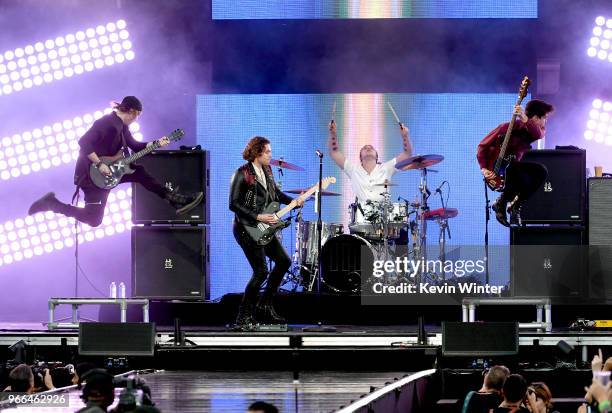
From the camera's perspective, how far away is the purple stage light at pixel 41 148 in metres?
15.3

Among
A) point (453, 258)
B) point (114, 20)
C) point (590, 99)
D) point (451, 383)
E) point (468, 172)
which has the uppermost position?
point (114, 20)

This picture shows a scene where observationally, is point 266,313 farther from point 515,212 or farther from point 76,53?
point 76,53

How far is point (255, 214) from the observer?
11.9 meters

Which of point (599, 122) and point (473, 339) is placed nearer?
point (473, 339)

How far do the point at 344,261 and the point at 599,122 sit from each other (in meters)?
4.08

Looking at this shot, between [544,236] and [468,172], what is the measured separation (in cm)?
214

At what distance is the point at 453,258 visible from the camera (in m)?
14.2

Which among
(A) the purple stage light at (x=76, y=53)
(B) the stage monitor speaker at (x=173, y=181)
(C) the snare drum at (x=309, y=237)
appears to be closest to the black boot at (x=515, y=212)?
(C) the snare drum at (x=309, y=237)

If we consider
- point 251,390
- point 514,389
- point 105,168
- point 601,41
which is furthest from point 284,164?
point 514,389

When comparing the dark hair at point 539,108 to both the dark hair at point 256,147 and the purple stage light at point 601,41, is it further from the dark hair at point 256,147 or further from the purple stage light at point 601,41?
the dark hair at point 256,147

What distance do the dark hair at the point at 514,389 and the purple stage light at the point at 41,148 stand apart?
8316 mm

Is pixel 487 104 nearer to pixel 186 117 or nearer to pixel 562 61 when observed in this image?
pixel 562 61

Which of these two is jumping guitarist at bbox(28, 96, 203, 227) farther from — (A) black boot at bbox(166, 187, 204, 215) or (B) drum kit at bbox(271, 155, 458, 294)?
(B) drum kit at bbox(271, 155, 458, 294)

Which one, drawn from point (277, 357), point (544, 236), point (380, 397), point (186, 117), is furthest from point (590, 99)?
point (380, 397)
